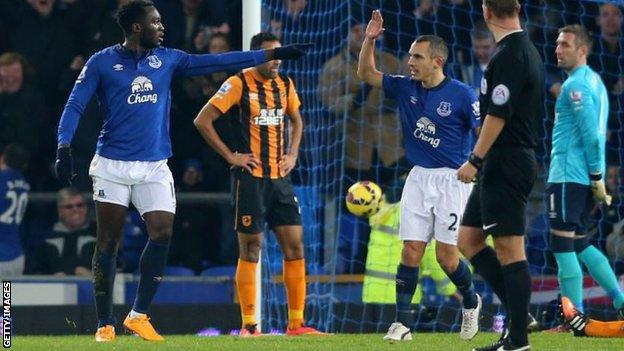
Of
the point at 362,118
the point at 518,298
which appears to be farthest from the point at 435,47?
the point at 362,118

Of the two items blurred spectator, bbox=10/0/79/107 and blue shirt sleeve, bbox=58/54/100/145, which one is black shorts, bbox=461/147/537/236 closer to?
blue shirt sleeve, bbox=58/54/100/145

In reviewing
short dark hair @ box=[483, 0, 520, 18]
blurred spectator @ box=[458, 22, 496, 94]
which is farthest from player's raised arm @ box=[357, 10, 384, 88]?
blurred spectator @ box=[458, 22, 496, 94]

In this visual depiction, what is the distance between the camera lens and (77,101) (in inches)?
367

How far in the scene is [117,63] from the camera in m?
9.43

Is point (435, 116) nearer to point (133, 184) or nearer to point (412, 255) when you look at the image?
point (412, 255)

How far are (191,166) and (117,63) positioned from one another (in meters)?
4.65

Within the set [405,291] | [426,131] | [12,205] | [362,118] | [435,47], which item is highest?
[435,47]

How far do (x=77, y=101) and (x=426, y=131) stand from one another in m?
2.15

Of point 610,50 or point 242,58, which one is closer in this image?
point 242,58

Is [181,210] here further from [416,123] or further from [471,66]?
[416,123]

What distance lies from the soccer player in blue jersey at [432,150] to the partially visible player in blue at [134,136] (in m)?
0.83

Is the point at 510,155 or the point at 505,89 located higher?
the point at 505,89

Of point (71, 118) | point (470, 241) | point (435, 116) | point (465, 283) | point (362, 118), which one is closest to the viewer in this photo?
point (470, 241)

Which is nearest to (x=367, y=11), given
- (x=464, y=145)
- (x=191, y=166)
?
(x=191, y=166)
